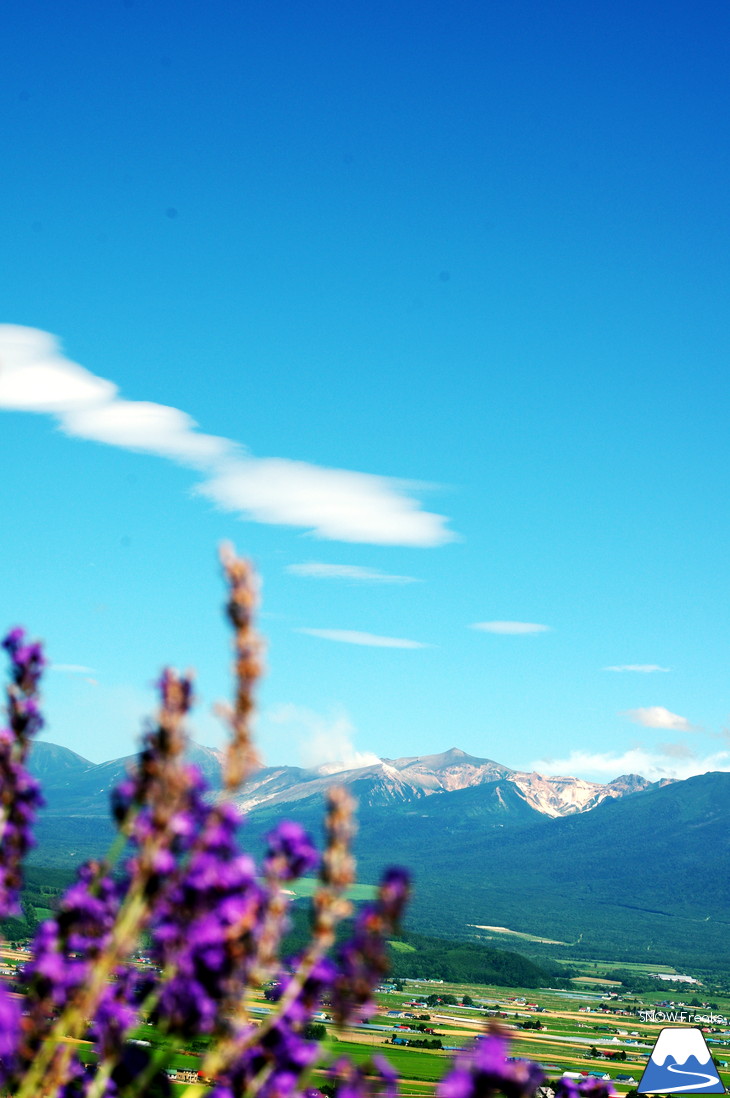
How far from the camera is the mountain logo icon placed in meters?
9.78

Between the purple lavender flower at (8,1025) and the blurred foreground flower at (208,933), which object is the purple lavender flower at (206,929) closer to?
the blurred foreground flower at (208,933)

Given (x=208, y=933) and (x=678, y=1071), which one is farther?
(x=678, y=1071)

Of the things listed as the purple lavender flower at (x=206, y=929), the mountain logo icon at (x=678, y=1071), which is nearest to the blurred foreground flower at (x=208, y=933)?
the purple lavender flower at (x=206, y=929)

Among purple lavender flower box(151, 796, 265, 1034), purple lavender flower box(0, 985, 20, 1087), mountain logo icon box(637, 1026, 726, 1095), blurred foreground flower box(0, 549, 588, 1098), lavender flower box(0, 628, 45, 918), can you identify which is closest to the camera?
purple lavender flower box(0, 985, 20, 1087)

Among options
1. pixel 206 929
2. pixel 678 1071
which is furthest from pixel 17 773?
pixel 678 1071

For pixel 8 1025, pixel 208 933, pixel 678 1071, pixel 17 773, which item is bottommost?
pixel 678 1071

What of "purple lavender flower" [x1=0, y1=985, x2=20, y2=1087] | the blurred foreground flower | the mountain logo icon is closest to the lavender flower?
the blurred foreground flower

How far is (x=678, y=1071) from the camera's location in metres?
9.81

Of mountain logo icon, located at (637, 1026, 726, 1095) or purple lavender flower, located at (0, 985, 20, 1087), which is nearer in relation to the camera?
purple lavender flower, located at (0, 985, 20, 1087)

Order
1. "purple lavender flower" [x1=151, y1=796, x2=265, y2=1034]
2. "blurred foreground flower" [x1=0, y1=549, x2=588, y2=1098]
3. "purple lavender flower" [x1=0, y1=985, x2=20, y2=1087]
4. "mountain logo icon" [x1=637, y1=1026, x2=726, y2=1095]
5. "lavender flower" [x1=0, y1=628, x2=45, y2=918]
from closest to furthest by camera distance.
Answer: "purple lavender flower" [x1=0, y1=985, x2=20, y2=1087] → "blurred foreground flower" [x1=0, y1=549, x2=588, y2=1098] → "purple lavender flower" [x1=151, y1=796, x2=265, y2=1034] → "lavender flower" [x1=0, y1=628, x2=45, y2=918] → "mountain logo icon" [x1=637, y1=1026, x2=726, y2=1095]

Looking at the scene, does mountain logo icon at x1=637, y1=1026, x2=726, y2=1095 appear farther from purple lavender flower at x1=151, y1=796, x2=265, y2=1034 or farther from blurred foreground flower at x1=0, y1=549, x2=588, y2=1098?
purple lavender flower at x1=151, y1=796, x2=265, y2=1034

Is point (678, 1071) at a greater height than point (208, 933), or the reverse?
point (208, 933)

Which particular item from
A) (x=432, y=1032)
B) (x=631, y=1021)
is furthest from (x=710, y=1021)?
(x=432, y=1032)

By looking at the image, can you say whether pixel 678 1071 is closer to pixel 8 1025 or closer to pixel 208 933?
pixel 208 933
